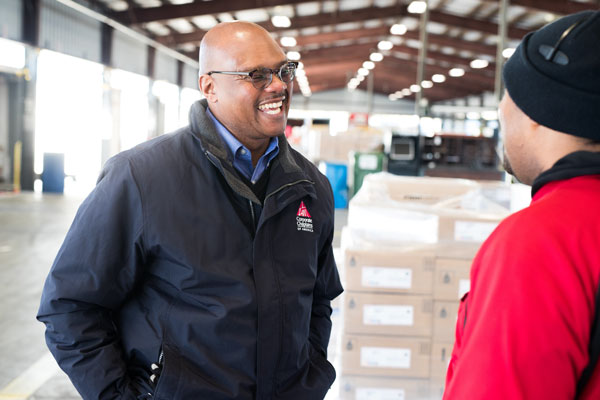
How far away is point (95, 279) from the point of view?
1.48m

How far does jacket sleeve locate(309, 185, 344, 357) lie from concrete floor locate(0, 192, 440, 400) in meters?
1.14

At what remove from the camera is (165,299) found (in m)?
1.53

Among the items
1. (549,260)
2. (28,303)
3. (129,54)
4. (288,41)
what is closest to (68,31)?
(129,54)

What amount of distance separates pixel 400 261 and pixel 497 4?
15235 mm

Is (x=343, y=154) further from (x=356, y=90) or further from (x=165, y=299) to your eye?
(x=356, y=90)

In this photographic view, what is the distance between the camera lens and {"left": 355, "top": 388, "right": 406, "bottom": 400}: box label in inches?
116

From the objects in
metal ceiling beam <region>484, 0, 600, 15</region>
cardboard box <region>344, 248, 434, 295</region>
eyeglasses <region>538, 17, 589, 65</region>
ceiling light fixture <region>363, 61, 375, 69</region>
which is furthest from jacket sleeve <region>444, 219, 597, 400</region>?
ceiling light fixture <region>363, 61, 375, 69</region>

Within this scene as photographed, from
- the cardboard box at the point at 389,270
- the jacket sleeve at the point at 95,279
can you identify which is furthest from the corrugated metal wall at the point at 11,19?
the jacket sleeve at the point at 95,279

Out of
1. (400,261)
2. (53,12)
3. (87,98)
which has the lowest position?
(400,261)

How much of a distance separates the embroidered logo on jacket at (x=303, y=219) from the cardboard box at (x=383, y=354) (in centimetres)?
143

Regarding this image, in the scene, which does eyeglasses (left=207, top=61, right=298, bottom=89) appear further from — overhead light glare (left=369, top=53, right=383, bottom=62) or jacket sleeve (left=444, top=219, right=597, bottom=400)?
overhead light glare (left=369, top=53, right=383, bottom=62)

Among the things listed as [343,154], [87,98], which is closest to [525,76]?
[343,154]

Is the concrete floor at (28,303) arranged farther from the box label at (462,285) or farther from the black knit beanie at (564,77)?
the black knit beanie at (564,77)

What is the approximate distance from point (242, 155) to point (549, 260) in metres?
1.06
